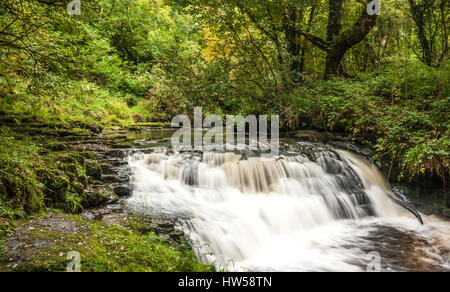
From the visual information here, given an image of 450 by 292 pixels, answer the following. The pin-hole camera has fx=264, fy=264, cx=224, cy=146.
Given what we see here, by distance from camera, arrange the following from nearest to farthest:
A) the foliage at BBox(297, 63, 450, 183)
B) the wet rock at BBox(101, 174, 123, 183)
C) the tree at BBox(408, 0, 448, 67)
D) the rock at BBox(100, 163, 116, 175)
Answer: the wet rock at BBox(101, 174, 123, 183)
the rock at BBox(100, 163, 116, 175)
the foliage at BBox(297, 63, 450, 183)
the tree at BBox(408, 0, 448, 67)

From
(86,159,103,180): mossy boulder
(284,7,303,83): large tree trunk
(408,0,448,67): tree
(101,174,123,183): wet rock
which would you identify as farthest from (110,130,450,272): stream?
(408,0,448,67): tree

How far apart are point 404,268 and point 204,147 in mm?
5647

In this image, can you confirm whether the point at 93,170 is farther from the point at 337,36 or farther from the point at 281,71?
the point at 337,36

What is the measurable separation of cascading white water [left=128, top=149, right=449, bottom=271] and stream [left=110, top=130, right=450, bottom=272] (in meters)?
0.02

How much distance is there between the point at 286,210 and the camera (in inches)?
239

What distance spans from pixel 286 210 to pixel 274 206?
0.93 ft

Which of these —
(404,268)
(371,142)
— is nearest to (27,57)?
(404,268)

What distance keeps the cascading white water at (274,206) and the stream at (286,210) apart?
22mm

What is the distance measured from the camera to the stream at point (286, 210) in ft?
14.8

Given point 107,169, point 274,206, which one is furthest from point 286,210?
point 107,169

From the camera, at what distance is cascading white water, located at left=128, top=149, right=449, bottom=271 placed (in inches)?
179

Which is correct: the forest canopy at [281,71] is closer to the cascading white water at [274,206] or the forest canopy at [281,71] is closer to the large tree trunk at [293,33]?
the large tree trunk at [293,33]

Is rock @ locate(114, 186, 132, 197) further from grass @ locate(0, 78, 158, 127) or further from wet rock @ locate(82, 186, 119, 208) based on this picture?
grass @ locate(0, 78, 158, 127)

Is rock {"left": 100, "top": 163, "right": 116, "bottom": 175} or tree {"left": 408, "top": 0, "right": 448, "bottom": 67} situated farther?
tree {"left": 408, "top": 0, "right": 448, "bottom": 67}
